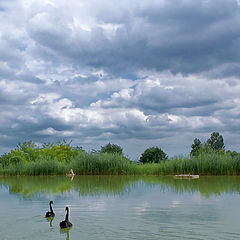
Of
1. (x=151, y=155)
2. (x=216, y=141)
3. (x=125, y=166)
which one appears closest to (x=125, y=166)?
(x=125, y=166)

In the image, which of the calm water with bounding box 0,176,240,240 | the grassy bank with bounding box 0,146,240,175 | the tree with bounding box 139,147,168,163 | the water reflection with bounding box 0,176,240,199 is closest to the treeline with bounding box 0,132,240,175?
the grassy bank with bounding box 0,146,240,175

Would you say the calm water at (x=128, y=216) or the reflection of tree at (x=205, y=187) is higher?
the reflection of tree at (x=205, y=187)

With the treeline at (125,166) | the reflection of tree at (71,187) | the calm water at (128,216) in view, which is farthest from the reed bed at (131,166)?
the calm water at (128,216)

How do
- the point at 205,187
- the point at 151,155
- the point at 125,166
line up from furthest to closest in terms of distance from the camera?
the point at 151,155
the point at 125,166
the point at 205,187

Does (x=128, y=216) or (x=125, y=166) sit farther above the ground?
(x=125, y=166)

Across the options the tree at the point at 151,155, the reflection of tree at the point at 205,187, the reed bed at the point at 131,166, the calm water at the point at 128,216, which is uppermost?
the tree at the point at 151,155

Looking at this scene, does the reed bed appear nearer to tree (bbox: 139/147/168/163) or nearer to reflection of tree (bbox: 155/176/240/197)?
reflection of tree (bbox: 155/176/240/197)

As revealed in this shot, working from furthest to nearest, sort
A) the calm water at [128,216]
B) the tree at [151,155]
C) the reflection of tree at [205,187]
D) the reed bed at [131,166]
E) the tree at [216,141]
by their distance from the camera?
the tree at [216,141] → the tree at [151,155] → the reed bed at [131,166] → the reflection of tree at [205,187] → the calm water at [128,216]

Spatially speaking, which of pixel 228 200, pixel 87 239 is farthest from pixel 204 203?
pixel 87 239

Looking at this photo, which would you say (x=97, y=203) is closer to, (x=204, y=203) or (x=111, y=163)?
(x=204, y=203)

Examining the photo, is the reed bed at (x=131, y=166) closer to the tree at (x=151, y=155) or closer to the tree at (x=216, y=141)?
the tree at (x=151, y=155)

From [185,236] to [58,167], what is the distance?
81.4ft

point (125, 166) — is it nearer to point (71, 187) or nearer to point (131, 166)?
point (131, 166)

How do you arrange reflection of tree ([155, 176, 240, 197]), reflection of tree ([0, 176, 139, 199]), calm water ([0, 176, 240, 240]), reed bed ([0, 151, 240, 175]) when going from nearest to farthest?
calm water ([0, 176, 240, 240]) → reflection of tree ([155, 176, 240, 197]) → reflection of tree ([0, 176, 139, 199]) → reed bed ([0, 151, 240, 175])
